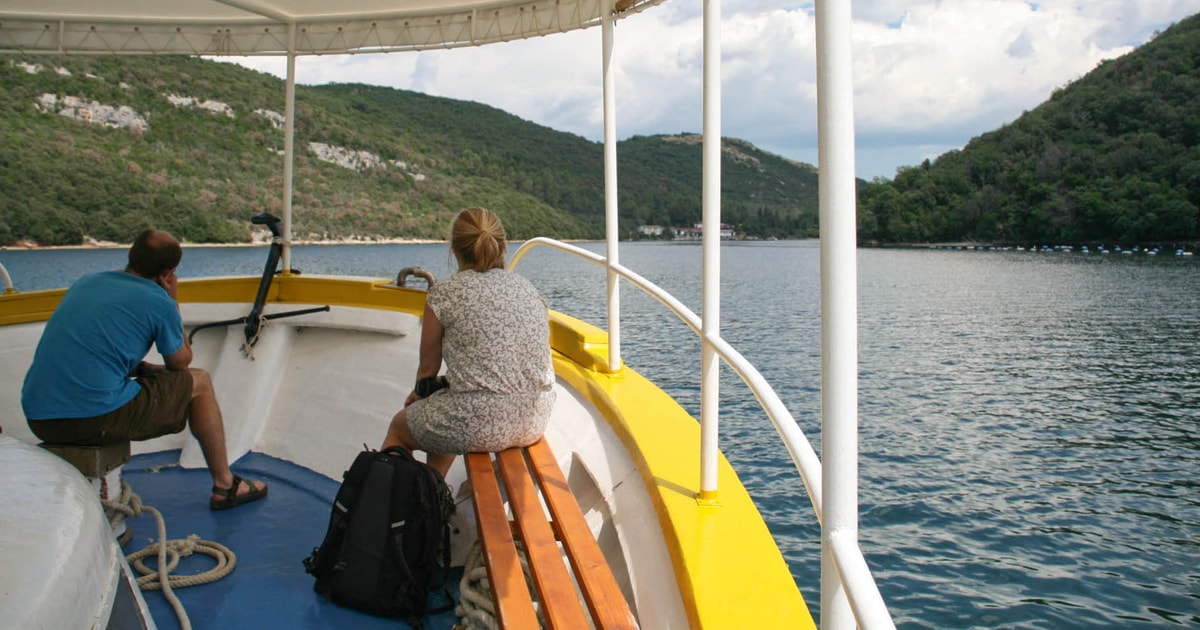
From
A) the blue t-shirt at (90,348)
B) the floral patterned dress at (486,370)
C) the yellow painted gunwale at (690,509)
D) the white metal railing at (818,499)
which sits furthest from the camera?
the blue t-shirt at (90,348)

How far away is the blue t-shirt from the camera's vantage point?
8.54ft

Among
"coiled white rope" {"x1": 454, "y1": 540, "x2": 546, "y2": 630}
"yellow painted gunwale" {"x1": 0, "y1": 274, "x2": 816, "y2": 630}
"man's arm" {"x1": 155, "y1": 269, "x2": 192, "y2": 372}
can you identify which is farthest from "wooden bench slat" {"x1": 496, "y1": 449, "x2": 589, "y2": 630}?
"man's arm" {"x1": 155, "y1": 269, "x2": 192, "y2": 372}

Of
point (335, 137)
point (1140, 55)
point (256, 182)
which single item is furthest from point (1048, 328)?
point (1140, 55)

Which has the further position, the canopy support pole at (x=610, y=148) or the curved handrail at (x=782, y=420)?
the canopy support pole at (x=610, y=148)

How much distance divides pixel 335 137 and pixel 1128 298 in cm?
5105

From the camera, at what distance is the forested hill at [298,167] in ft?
148

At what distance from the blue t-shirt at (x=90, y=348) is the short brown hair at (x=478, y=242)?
3.67ft

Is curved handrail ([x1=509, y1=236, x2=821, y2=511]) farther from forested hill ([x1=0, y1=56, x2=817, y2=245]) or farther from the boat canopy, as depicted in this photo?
forested hill ([x1=0, y1=56, x2=817, y2=245])

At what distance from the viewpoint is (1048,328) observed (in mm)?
24031

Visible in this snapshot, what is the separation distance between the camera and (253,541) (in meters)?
3.04

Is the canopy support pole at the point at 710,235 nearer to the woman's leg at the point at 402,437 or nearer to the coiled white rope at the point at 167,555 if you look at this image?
the woman's leg at the point at 402,437

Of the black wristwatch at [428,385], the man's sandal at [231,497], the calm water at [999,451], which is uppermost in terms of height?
the black wristwatch at [428,385]

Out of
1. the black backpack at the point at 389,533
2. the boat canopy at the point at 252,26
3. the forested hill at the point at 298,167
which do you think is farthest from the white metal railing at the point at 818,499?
the forested hill at the point at 298,167

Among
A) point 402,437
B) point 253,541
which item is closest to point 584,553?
point 402,437
